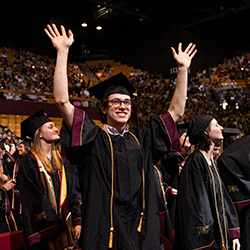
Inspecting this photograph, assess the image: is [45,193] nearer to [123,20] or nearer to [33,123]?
[33,123]

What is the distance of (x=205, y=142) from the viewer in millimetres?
3223

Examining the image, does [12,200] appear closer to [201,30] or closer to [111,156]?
A: [111,156]

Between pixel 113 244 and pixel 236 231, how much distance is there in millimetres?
1630

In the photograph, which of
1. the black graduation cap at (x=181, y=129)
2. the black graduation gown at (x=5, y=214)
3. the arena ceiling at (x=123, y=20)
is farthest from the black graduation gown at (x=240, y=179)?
the arena ceiling at (x=123, y=20)

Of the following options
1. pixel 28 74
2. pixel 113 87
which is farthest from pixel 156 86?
pixel 113 87

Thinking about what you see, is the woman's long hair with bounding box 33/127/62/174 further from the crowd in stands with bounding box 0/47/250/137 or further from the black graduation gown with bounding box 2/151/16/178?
the crowd in stands with bounding box 0/47/250/137

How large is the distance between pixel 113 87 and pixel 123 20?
20.5m

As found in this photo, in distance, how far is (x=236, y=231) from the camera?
9.54 ft

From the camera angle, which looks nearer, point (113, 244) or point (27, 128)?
point (113, 244)

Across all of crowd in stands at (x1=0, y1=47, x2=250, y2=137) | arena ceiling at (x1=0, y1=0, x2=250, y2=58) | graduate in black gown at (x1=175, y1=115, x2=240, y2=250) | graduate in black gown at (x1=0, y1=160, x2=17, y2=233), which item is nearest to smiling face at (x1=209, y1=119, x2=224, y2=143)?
Answer: graduate in black gown at (x1=175, y1=115, x2=240, y2=250)

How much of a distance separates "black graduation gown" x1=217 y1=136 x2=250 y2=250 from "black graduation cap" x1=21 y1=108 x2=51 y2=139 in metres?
2.24

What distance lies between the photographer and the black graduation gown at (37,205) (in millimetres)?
2807

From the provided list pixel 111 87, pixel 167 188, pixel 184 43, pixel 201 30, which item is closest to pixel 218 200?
pixel 167 188

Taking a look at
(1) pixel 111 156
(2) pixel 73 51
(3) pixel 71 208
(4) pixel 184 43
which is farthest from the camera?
(2) pixel 73 51
